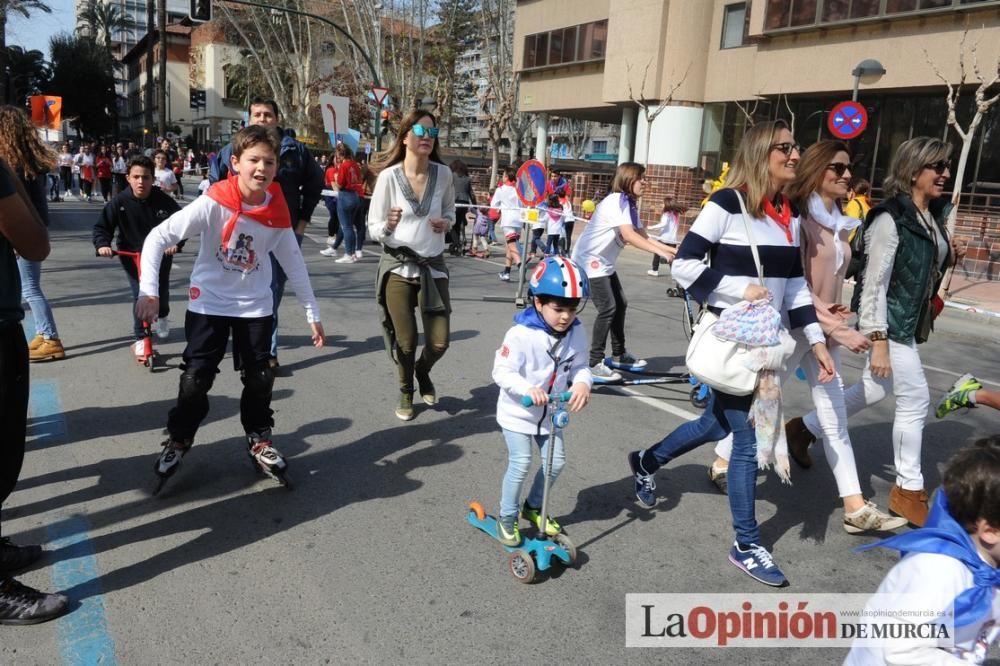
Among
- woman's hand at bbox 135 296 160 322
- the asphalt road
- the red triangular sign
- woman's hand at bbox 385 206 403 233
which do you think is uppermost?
the red triangular sign

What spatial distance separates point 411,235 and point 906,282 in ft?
9.86

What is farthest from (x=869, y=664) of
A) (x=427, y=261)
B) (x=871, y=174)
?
(x=871, y=174)

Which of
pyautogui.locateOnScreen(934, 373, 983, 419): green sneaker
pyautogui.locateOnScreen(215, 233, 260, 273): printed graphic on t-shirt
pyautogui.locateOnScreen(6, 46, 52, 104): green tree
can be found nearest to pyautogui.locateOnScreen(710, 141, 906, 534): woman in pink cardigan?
pyautogui.locateOnScreen(934, 373, 983, 419): green sneaker

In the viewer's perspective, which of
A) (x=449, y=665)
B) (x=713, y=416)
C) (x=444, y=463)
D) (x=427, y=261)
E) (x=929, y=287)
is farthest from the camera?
(x=427, y=261)

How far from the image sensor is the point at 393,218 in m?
4.95

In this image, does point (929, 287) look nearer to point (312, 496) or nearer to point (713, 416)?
point (713, 416)

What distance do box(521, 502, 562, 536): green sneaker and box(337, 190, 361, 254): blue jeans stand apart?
399 inches

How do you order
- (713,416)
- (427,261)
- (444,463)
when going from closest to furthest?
(713,416) → (444,463) → (427,261)

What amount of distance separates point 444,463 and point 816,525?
6.89 ft

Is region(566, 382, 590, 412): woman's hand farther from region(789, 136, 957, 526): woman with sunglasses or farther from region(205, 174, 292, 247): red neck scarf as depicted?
region(205, 174, 292, 247): red neck scarf

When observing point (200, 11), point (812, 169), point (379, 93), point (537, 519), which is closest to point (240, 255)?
point (537, 519)

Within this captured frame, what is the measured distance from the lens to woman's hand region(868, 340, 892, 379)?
12.6ft

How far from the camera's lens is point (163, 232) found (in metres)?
3.65

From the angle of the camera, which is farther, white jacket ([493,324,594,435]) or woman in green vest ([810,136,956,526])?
woman in green vest ([810,136,956,526])
